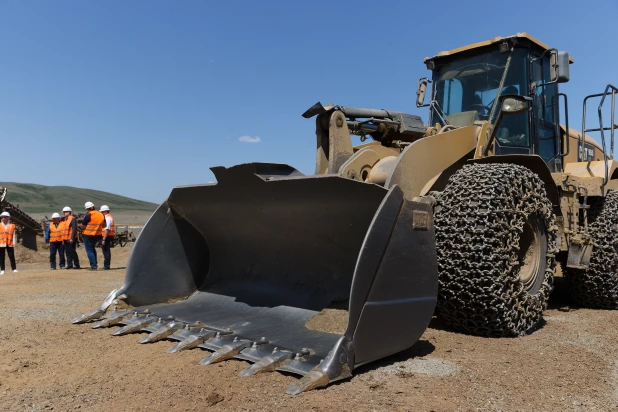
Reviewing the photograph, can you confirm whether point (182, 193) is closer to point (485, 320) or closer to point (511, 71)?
point (485, 320)

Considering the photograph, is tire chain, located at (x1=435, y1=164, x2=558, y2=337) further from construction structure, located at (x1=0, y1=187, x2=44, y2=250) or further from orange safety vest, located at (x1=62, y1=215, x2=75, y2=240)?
construction structure, located at (x1=0, y1=187, x2=44, y2=250)

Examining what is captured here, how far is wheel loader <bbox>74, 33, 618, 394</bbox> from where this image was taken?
323 centimetres

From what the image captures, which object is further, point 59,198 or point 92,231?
point 59,198

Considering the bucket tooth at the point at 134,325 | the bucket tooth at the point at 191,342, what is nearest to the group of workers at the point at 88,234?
the bucket tooth at the point at 134,325

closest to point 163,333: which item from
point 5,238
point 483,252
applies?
point 483,252

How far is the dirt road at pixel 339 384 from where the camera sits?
105 inches

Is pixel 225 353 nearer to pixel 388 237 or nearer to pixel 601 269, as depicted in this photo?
pixel 388 237

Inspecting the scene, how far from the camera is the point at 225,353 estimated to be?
3271mm

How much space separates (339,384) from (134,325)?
1869 mm

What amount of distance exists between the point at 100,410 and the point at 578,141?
6.30m

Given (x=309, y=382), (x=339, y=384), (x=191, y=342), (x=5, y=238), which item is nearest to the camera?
(x=309, y=382)

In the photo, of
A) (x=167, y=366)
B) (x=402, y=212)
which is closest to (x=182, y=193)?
(x=167, y=366)

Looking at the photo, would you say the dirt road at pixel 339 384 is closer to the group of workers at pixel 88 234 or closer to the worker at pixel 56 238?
the group of workers at pixel 88 234

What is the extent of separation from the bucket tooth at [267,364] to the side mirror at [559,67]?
11.9 feet
